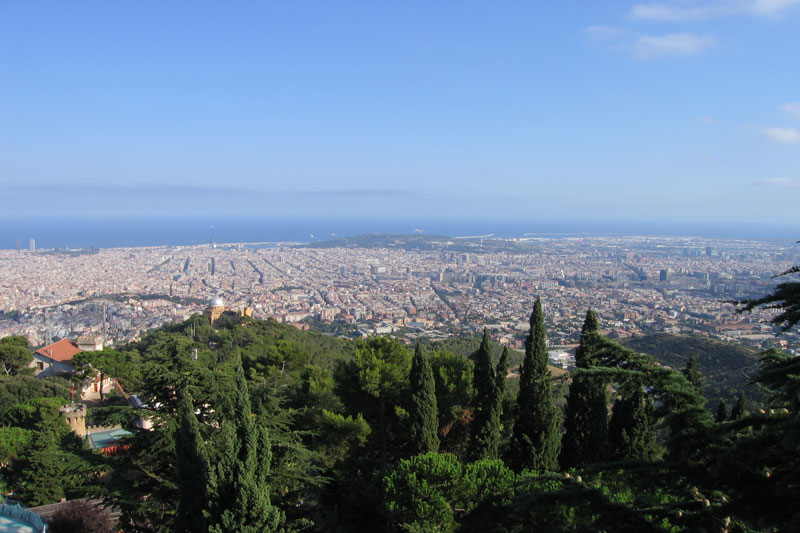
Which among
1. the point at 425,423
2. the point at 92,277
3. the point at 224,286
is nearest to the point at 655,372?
the point at 425,423

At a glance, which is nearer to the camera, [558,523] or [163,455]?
[558,523]

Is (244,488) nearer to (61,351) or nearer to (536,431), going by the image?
(536,431)

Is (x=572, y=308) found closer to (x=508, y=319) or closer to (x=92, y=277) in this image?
(x=508, y=319)

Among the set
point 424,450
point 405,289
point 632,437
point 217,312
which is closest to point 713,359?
point 632,437

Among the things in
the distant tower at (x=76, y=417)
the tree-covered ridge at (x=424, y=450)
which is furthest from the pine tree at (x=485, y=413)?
the distant tower at (x=76, y=417)

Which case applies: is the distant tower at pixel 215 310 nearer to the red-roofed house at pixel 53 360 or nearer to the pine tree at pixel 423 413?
the red-roofed house at pixel 53 360
